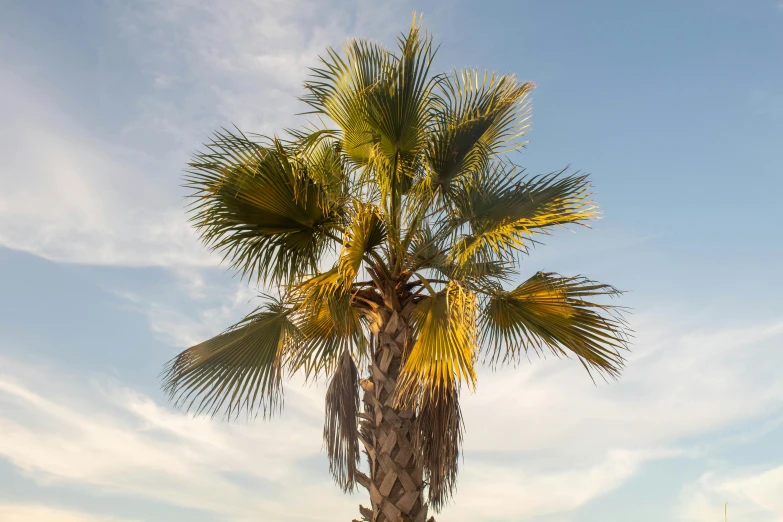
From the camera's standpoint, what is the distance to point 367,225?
7.50 meters

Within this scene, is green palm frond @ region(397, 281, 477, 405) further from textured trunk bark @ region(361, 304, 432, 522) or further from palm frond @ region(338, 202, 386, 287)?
palm frond @ region(338, 202, 386, 287)

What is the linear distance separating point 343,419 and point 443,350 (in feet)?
6.64

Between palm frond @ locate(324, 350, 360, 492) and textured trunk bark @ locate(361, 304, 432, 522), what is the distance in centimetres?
95

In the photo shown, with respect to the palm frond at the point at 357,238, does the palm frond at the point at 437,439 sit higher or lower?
lower

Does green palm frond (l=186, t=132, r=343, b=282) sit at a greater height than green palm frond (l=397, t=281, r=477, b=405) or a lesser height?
greater

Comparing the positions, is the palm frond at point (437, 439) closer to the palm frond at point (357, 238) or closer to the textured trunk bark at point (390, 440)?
the textured trunk bark at point (390, 440)

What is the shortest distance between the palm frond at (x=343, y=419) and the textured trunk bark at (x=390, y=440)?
0.95 metres

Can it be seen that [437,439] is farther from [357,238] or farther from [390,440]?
[357,238]

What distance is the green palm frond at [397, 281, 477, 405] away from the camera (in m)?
6.88

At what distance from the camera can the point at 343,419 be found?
28.0 feet

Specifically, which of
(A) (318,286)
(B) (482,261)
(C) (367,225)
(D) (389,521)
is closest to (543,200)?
(B) (482,261)

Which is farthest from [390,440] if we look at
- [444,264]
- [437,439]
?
[444,264]

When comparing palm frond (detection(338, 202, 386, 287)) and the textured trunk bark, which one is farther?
palm frond (detection(338, 202, 386, 287))

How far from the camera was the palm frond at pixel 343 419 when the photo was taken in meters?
8.38
